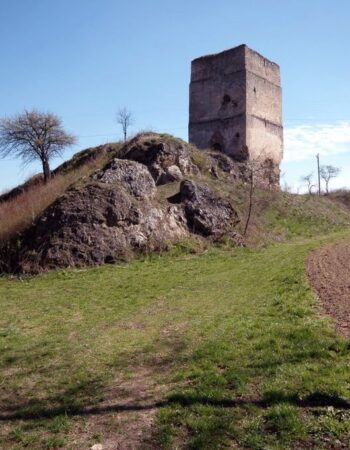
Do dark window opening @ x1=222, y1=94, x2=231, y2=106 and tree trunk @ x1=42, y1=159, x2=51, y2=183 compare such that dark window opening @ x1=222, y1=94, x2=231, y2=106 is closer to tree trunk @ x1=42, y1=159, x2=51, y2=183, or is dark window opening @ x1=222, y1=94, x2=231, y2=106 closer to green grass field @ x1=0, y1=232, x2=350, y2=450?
tree trunk @ x1=42, y1=159, x2=51, y2=183

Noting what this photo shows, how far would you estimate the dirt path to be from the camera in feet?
27.6

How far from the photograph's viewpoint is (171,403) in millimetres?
5273

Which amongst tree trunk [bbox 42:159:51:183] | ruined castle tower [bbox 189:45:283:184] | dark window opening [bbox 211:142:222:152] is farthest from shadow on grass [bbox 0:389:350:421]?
dark window opening [bbox 211:142:222:152]

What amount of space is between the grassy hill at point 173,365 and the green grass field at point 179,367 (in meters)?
0.02

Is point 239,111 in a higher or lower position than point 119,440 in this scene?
higher

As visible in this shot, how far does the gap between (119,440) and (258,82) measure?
94.2 ft

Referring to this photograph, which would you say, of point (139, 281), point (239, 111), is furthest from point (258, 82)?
point (139, 281)

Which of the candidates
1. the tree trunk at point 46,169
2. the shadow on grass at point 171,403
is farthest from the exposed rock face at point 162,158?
the shadow on grass at point 171,403

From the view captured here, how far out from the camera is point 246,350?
685 centimetres

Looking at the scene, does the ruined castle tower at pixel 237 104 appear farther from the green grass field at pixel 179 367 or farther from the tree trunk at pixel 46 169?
the green grass field at pixel 179 367

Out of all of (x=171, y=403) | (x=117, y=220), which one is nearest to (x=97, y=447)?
(x=171, y=403)

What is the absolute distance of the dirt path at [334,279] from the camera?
27.6 ft

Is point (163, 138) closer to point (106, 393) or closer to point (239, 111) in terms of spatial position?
point (239, 111)

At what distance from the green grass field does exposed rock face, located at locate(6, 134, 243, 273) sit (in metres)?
4.00
